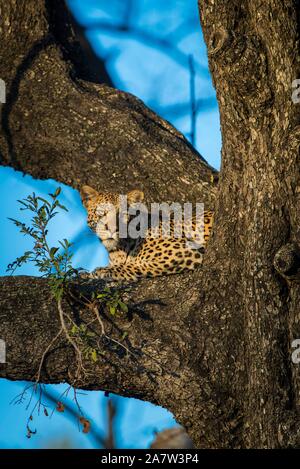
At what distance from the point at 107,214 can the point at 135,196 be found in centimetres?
37

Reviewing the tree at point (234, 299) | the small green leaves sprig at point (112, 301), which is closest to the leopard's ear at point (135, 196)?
the tree at point (234, 299)

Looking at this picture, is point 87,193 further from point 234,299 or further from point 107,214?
point 234,299

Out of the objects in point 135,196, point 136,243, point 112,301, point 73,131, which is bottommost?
point 112,301

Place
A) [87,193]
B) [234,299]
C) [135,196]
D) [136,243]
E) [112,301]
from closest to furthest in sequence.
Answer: [112,301], [234,299], [135,196], [136,243], [87,193]

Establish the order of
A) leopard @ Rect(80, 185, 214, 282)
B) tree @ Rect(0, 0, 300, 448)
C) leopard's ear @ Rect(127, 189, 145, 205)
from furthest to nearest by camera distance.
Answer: leopard's ear @ Rect(127, 189, 145, 205) < leopard @ Rect(80, 185, 214, 282) < tree @ Rect(0, 0, 300, 448)

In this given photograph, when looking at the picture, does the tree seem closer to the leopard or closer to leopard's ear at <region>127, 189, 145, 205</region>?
the leopard

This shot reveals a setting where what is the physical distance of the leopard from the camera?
7.28 meters

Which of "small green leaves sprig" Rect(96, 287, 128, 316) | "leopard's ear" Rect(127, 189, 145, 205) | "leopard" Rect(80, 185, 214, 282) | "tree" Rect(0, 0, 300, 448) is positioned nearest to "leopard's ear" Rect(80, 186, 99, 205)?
"leopard" Rect(80, 185, 214, 282)

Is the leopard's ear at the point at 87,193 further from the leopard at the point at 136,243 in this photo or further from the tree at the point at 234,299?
the tree at the point at 234,299

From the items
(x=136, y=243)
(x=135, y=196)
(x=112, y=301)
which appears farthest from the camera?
(x=136, y=243)

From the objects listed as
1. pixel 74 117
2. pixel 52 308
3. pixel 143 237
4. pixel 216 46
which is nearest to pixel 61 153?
pixel 74 117

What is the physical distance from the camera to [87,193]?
26.9ft

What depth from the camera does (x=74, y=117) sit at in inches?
316

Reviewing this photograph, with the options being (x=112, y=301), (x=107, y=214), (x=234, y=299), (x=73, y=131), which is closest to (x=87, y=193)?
(x=107, y=214)
